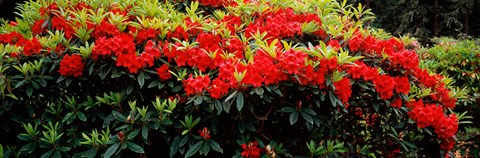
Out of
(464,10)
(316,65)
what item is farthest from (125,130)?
(464,10)

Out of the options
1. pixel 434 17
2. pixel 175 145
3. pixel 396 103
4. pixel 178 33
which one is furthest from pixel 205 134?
pixel 434 17

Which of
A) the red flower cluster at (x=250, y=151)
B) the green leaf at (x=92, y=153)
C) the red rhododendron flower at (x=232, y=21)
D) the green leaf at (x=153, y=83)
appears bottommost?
the green leaf at (x=92, y=153)

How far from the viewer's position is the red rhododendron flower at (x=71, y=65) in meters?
2.28

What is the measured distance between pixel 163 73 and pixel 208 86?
1.03 feet

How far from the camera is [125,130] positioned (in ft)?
7.25

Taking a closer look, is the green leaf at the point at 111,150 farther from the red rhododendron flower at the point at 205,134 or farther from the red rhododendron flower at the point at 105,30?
the red rhododendron flower at the point at 105,30

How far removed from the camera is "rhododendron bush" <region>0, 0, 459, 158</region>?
2.11 metres

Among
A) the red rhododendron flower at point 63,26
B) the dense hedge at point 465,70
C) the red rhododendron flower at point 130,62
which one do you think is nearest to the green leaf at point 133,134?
the red rhododendron flower at point 130,62

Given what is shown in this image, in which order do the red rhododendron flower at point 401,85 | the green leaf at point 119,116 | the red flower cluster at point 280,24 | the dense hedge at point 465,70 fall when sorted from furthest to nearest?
the dense hedge at point 465,70, the red flower cluster at point 280,24, the red rhododendron flower at point 401,85, the green leaf at point 119,116

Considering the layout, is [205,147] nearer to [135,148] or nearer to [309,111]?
[135,148]

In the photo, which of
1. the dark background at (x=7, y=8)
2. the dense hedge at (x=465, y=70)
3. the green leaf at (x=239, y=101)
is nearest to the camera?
the green leaf at (x=239, y=101)

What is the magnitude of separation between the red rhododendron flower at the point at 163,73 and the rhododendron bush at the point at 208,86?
0.01 metres

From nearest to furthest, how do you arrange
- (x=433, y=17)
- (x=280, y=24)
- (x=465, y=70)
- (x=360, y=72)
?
(x=360, y=72) < (x=280, y=24) < (x=465, y=70) < (x=433, y=17)

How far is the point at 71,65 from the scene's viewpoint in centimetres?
227
